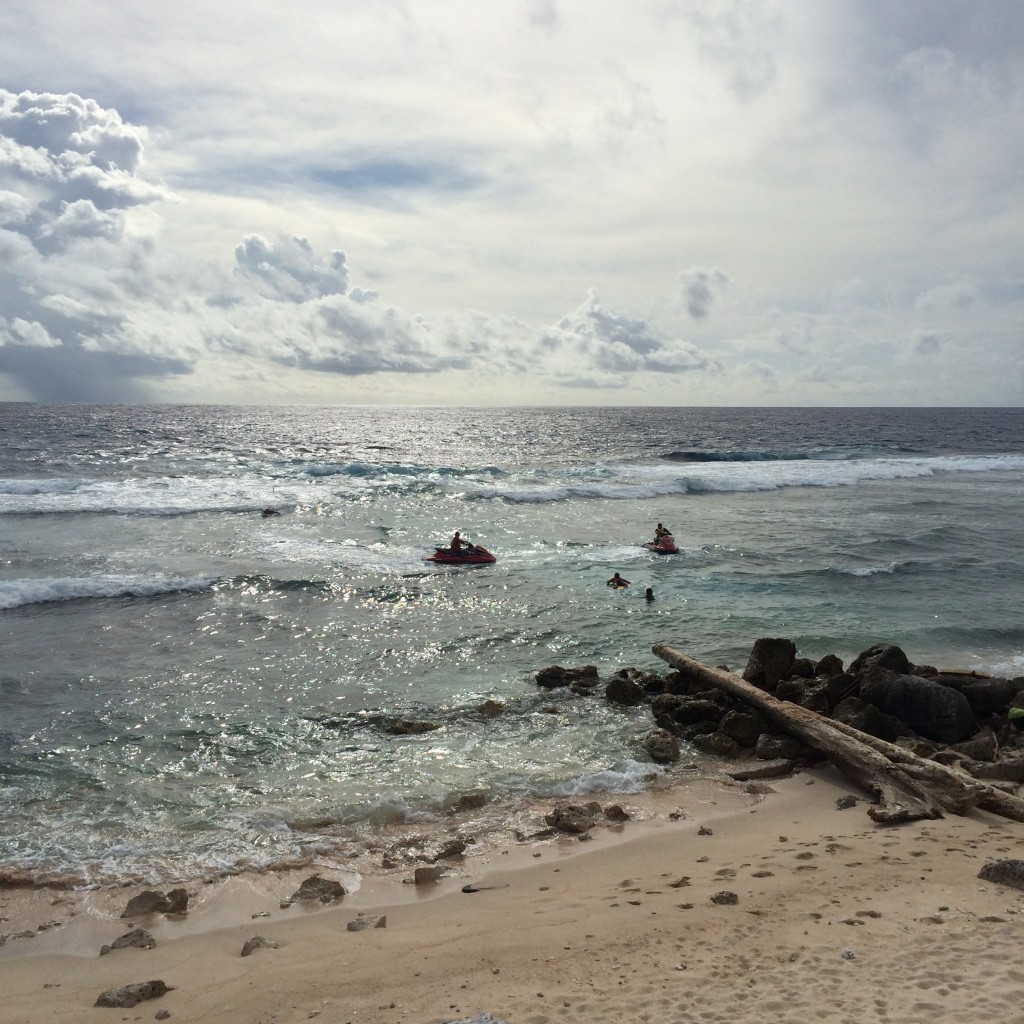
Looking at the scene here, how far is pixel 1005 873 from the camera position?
7.04 meters

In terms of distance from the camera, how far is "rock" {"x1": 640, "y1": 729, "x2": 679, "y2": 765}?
455 inches

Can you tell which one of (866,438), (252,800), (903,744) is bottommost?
(252,800)

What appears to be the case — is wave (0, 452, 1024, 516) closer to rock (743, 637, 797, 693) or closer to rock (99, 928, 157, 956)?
rock (743, 637, 797, 693)

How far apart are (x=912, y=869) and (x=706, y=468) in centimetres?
4993

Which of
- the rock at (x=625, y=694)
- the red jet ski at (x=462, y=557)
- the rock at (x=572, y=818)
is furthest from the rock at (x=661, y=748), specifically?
the red jet ski at (x=462, y=557)

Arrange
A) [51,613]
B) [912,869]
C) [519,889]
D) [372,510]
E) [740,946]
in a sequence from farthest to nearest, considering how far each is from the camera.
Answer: [372,510] < [51,613] < [519,889] < [912,869] < [740,946]

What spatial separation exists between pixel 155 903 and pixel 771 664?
9943mm

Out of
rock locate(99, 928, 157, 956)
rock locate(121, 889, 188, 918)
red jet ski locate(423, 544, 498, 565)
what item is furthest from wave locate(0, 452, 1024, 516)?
rock locate(99, 928, 157, 956)

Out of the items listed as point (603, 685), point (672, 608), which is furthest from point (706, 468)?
point (603, 685)

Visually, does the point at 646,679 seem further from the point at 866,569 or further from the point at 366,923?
the point at 866,569

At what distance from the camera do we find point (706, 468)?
55969mm

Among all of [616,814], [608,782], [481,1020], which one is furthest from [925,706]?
[481,1020]

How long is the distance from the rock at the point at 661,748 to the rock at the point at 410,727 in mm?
3350

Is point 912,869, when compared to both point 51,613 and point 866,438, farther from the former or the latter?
point 866,438
